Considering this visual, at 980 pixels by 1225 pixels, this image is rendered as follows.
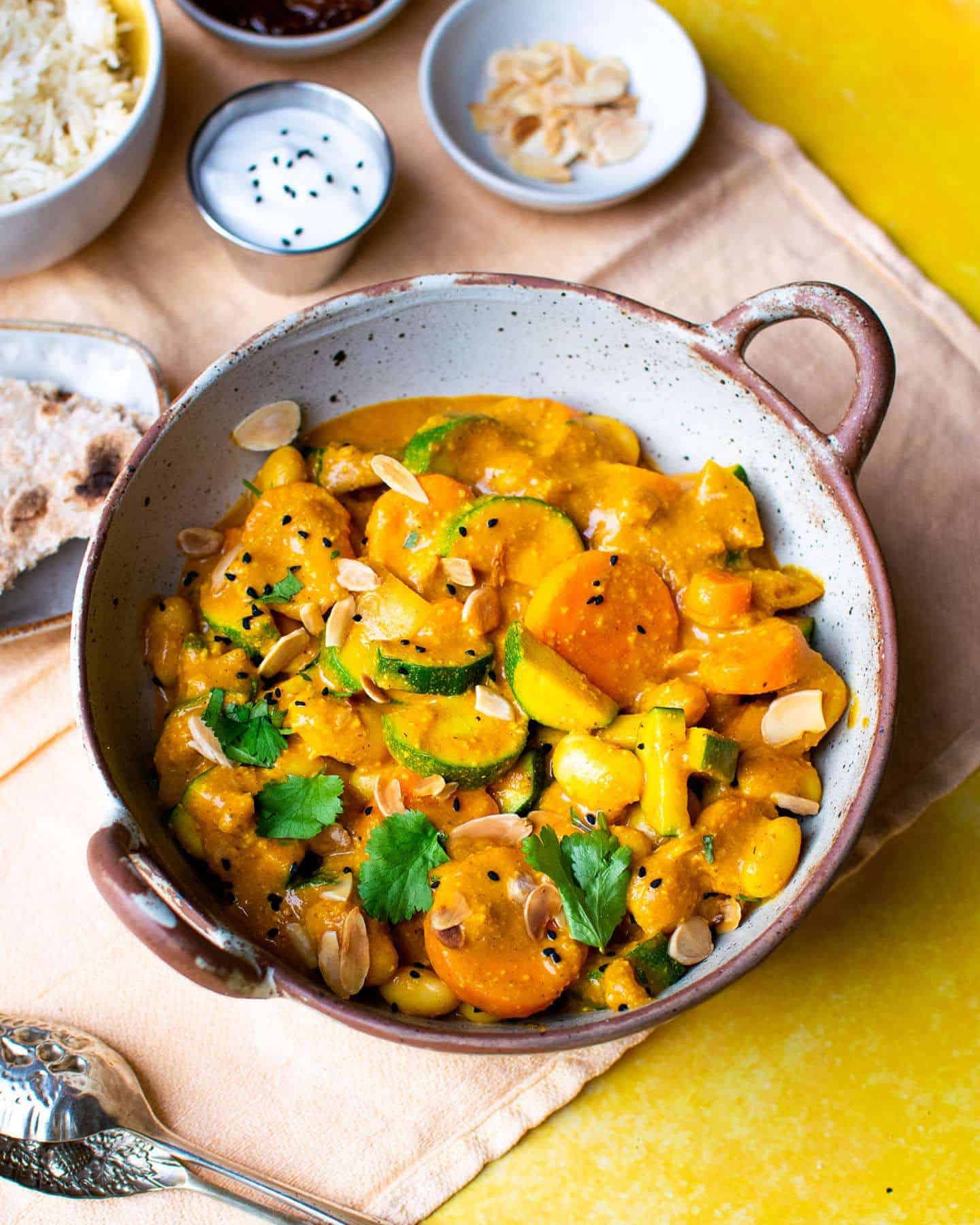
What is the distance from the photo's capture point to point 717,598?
216 cm

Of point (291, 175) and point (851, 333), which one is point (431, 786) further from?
point (291, 175)

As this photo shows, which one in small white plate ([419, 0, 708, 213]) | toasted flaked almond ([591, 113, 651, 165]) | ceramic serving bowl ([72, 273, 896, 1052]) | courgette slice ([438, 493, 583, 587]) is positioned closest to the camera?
ceramic serving bowl ([72, 273, 896, 1052])

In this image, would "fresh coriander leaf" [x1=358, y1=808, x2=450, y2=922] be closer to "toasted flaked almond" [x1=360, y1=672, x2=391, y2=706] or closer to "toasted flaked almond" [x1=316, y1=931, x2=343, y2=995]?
"toasted flaked almond" [x1=316, y1=931, x2=343, y2=995]

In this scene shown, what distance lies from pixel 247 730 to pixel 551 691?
0.56 m

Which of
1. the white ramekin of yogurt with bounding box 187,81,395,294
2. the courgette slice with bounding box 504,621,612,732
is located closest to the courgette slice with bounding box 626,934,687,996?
the courgette slice with bounding box 504,621,612,732

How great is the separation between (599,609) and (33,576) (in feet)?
4.27

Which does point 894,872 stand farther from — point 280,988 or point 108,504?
point 108,504

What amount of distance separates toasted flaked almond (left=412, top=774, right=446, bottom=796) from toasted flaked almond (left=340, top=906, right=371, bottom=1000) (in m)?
0.24

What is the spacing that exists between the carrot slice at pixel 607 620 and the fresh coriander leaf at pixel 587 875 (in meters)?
0.29

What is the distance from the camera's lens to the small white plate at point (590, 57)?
111 inches

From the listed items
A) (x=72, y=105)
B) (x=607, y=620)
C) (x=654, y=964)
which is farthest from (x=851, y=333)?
(x=72, y=105)

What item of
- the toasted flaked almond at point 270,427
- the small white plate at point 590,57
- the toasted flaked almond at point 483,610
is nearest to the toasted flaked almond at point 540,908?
the toasted flaked almond at point 483,610

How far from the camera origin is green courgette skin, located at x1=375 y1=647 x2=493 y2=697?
6.83ft

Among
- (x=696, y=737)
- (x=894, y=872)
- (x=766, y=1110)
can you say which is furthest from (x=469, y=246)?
(x=766, y=1110)
